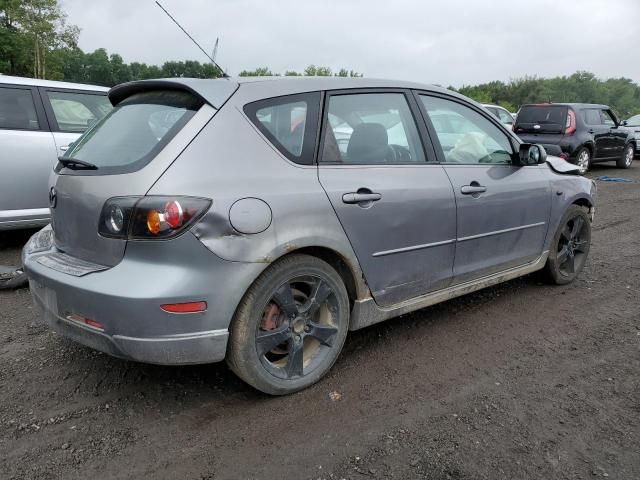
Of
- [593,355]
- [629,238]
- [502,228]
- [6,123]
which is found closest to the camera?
[593,355]

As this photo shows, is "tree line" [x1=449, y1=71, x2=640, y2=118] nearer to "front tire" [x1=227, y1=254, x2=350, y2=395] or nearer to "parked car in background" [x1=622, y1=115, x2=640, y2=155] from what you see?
"parked car in background" [x1=622, y1=115, x2=640, y2=155]

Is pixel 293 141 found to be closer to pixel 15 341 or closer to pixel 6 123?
pixel 15 341

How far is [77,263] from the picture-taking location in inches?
106

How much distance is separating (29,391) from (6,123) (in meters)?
3.59

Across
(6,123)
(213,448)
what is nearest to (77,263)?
(213,448)

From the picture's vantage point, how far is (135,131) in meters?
2.80

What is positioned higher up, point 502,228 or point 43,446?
point 502,228

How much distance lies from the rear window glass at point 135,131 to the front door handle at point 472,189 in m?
1.80

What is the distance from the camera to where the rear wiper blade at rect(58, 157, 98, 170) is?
9.06ft

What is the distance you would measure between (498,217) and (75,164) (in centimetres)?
275

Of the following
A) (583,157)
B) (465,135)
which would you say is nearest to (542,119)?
(583,157)

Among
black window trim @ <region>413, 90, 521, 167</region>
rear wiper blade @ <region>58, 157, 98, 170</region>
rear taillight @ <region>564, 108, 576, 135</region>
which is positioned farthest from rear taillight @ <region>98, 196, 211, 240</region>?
Result: rear taillight @ <region>564, 108, 576, 135</region>

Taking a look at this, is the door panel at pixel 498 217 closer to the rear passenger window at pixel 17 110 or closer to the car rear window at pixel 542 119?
the rear passenger window at pixel 17 110

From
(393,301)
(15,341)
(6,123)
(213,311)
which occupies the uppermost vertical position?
(6,123)
